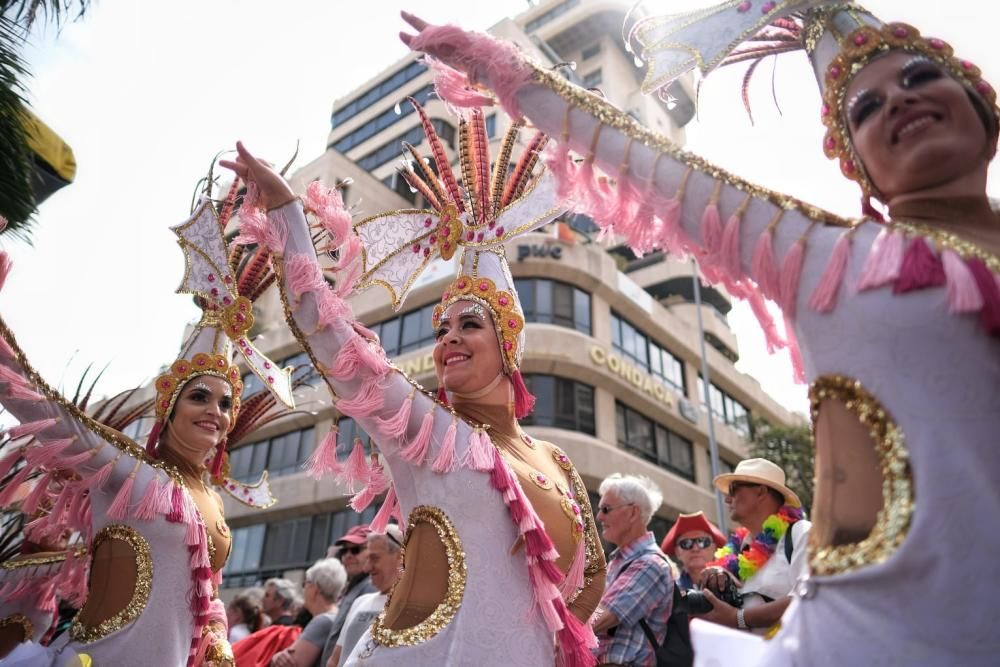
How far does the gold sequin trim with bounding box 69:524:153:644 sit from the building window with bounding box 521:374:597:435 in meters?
15.2

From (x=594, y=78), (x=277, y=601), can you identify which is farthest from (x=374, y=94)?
(x=277, y=601)

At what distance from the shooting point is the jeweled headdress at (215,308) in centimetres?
325

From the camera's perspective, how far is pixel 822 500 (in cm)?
120

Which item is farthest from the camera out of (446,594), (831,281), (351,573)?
(351,573)

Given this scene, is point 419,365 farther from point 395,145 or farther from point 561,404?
point 395,145

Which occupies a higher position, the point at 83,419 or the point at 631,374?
the point at 631,374

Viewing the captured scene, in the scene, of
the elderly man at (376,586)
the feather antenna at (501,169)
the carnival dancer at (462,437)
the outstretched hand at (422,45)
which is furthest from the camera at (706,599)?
the outstretched hand at (422,45)

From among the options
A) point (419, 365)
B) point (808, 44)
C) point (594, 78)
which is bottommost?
point (808, 44)

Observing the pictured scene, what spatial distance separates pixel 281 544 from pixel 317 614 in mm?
16766

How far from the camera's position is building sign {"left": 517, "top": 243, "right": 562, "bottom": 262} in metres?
19.6

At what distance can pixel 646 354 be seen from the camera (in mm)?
22516

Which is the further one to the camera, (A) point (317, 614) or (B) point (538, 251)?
(B) point (538, 251)

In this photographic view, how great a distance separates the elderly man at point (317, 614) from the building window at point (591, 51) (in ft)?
112

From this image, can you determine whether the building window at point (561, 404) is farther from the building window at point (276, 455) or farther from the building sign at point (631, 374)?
the building window at point (276, 455)
